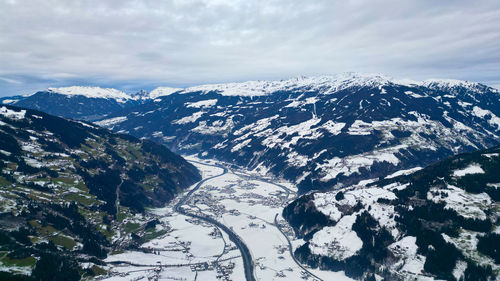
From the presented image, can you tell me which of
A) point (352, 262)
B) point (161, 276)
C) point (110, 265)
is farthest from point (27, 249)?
point (352, 262)

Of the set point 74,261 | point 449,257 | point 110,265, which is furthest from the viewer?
point 110,265

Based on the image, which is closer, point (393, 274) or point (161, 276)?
point (393, 274)

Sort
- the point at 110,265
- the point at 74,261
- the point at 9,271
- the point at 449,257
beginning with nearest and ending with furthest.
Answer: the point at 9,271, the point at 449,257, the point at 74,261, the point at 110,265

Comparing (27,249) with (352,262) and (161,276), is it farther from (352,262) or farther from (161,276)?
(352,262)

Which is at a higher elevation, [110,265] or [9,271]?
[9,271]

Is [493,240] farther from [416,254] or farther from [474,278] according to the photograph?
[416,254]

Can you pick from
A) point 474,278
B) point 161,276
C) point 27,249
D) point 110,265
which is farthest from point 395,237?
point 27,249

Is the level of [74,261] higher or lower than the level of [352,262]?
higher

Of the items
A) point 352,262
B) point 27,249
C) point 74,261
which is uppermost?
point 27,249

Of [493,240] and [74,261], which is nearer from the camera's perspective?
[493,240]
